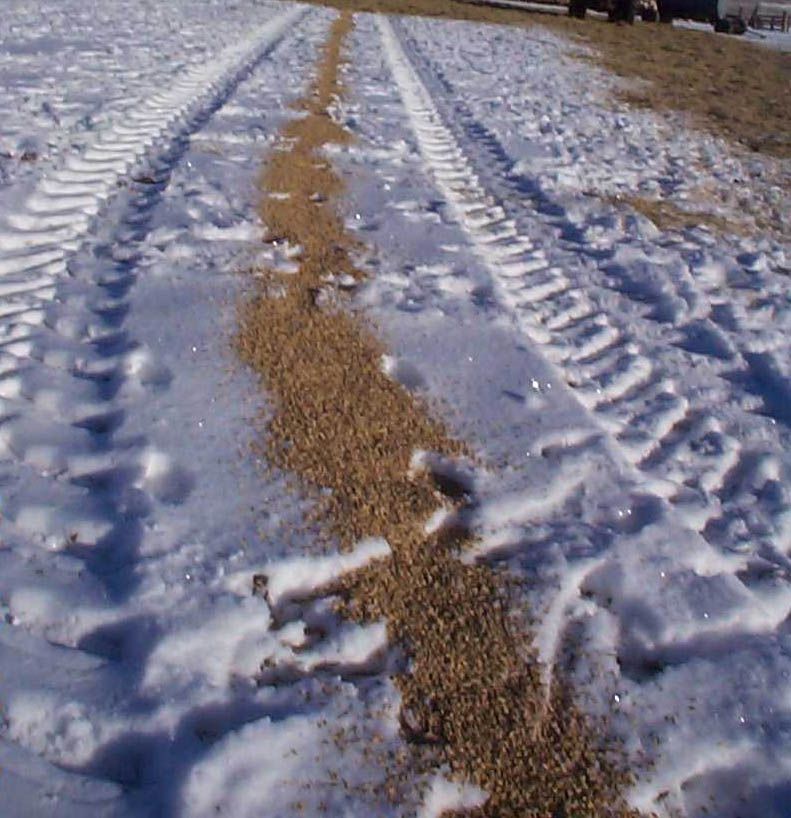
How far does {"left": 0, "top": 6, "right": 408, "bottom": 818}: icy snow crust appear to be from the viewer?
7.02 feet

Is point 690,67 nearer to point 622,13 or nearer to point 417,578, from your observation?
point 622,13

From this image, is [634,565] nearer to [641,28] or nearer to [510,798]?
[510,798]

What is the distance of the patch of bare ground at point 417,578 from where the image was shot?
2.25 metres

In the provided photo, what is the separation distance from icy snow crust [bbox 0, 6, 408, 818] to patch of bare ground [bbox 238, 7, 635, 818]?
0.33ft

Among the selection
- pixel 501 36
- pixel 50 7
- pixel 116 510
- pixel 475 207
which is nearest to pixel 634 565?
pixel 116 510

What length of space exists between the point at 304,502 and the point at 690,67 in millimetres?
15161

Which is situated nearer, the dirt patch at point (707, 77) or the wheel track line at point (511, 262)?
the wheel track line at point (511, 262)

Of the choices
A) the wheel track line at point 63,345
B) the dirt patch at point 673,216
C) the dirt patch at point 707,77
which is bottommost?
the dirt patch at point 707,77

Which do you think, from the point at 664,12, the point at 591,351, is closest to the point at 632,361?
the point at 591,351

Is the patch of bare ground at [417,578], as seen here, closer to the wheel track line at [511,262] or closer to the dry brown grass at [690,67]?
the wheel track line at [511,262]

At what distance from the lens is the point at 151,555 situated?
2.71 metres

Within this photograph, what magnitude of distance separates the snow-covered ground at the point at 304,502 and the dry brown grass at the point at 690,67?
3935mm

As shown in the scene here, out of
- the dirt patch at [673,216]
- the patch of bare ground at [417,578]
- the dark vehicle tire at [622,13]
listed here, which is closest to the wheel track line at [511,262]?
the patch of bare ground at [417,578]

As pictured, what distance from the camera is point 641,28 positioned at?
2355 centimetres
